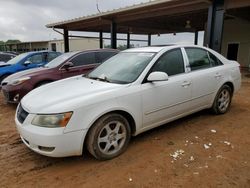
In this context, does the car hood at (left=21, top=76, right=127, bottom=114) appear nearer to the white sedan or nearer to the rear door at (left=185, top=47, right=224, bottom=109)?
the white sedan

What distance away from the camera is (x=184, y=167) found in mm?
2980

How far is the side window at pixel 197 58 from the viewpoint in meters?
4.30

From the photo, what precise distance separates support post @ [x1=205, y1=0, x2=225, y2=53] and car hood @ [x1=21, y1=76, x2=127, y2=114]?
23.4 ft

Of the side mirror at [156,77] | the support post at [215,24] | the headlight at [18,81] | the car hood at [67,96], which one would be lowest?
the headlight at [18,81]

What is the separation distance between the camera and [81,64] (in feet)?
22.8

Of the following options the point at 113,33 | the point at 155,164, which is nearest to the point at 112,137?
the point at 155,164

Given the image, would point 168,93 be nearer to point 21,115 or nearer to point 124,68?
point 124,68

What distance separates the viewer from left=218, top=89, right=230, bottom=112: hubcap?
4.93 m

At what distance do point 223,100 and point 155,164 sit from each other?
273cm

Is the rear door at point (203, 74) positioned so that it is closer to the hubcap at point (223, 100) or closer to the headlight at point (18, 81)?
the hubcap at point (223, 100)

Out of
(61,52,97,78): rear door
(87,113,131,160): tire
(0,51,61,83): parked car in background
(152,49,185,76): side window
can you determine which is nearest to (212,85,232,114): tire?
(152,49,185,76): side window

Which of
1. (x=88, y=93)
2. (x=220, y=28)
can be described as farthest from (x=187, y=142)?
(x=220, y=28)

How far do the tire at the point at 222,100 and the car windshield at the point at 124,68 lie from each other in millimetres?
1948

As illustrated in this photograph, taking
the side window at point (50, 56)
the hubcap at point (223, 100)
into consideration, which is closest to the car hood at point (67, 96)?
the hubcap at point (223, 100)
